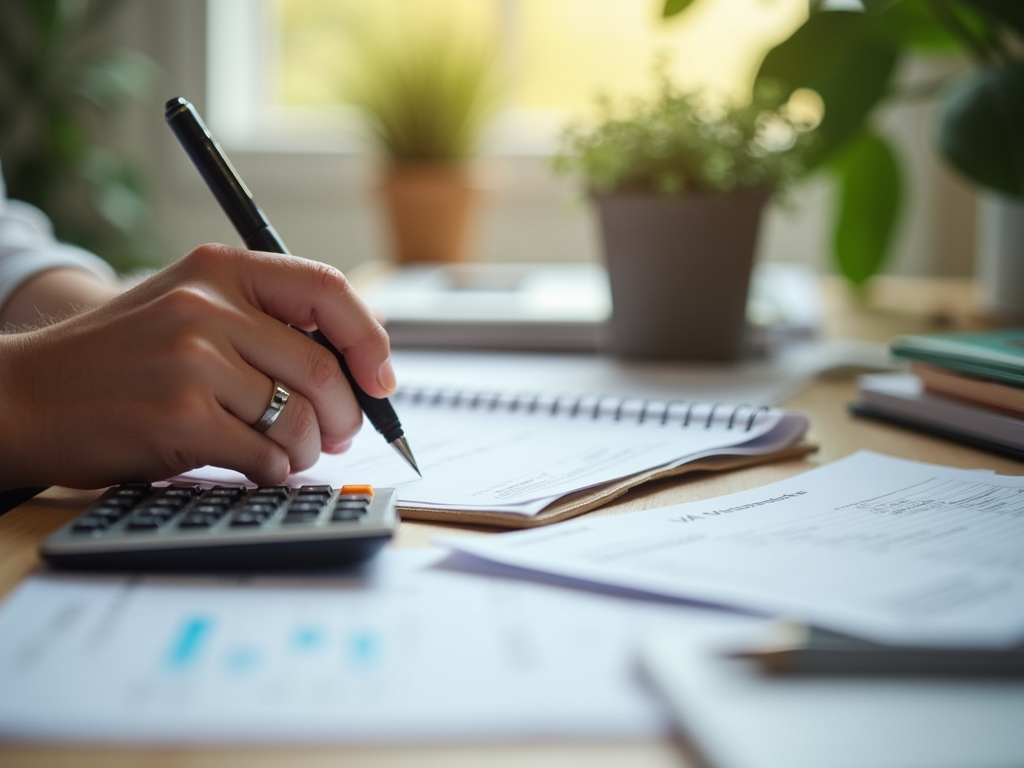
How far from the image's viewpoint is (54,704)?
11.2 inches

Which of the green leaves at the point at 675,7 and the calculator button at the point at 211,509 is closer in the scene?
the calculator button at the point at 211,509

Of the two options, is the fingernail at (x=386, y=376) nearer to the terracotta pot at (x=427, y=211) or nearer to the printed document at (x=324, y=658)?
the printed document at (x=324, y=658)

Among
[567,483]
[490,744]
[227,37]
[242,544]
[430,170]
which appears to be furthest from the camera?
[227,37]

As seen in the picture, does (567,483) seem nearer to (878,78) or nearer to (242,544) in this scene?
(242,544)

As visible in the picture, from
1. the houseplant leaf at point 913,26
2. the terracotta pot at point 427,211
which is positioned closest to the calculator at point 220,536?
the houseplant leaf at point 913,26

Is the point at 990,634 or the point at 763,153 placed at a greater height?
Answer: the point at 763,153

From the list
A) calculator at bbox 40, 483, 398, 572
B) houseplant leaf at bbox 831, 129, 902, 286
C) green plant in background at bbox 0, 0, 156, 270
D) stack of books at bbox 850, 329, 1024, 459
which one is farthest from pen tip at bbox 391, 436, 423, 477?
green plant in background at bbox 0, 0, 156, 270

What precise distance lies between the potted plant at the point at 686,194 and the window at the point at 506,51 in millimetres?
1422

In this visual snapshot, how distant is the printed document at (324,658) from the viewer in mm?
278

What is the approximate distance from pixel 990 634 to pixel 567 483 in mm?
238

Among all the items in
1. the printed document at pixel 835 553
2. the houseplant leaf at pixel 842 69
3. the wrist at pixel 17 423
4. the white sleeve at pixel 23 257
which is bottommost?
the printed document at pixel 835 553

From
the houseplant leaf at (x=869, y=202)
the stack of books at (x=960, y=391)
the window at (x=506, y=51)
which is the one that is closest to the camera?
the stack of books at (x=960, y=391)

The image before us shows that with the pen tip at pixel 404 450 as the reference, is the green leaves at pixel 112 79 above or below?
above


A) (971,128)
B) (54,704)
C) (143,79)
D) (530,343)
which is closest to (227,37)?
(143,79)
